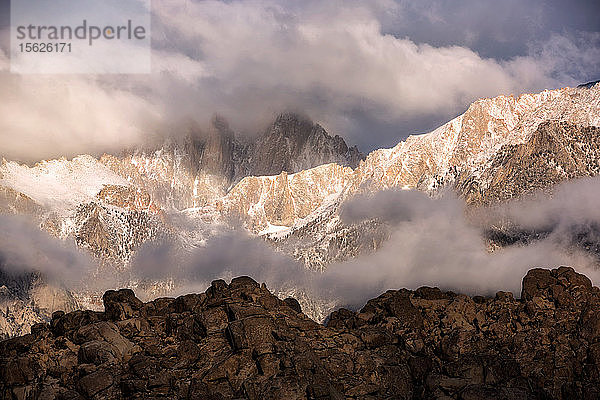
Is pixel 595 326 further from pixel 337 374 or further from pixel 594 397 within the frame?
pixel 337 374

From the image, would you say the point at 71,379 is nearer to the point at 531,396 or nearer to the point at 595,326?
the point at 531,396

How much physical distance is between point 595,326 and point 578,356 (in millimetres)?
4512

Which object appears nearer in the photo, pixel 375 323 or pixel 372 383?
Result: pixel 372 383

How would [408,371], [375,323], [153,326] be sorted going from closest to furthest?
[408,371] → [153,326] → [375,323]

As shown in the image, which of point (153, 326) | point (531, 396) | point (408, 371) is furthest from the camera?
point (153, 326)

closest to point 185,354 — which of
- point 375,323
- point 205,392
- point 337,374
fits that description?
point 205,392

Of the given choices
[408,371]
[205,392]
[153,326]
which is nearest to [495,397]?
[408,371]

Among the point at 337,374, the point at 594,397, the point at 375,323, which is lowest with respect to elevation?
the point at 594,397

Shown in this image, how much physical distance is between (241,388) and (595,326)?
115 ft

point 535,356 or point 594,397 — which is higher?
point 535,356

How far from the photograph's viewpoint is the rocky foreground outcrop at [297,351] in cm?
5134

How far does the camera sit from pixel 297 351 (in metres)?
53.6

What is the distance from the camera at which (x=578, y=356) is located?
59719mm

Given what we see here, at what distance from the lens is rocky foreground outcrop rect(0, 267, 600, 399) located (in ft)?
168
